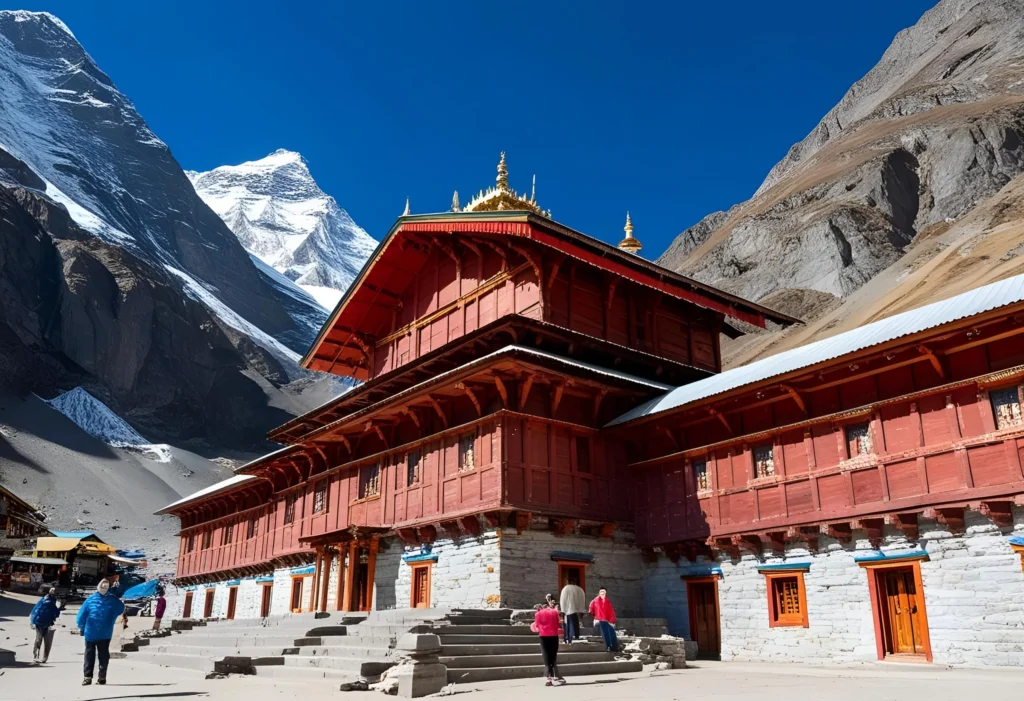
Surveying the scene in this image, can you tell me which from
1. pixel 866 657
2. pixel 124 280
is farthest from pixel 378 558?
pixel 124 280

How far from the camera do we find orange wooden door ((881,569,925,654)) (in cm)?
1706

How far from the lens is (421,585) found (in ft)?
76.3

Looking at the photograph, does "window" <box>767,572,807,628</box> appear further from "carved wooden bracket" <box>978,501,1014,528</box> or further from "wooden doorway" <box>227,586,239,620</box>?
"wooden doorway" <box>227,586,239,620</box>

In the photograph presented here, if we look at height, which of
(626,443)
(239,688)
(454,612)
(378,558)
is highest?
(626,443)

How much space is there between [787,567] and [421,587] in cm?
985

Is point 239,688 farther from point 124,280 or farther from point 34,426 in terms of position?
point 124,280

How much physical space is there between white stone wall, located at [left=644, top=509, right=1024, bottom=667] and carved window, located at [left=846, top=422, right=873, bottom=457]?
5.86ft

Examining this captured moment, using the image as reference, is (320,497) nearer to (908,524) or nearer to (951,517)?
(908,524)

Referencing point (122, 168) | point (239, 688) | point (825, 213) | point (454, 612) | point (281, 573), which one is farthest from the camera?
point (122, 168)

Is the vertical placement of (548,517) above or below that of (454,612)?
above

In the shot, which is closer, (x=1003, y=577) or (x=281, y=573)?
(x=1003, y=577)

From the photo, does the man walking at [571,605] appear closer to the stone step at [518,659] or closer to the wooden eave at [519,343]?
the stone step at [518,659]

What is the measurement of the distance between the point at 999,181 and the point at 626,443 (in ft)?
307

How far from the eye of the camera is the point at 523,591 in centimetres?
2056
